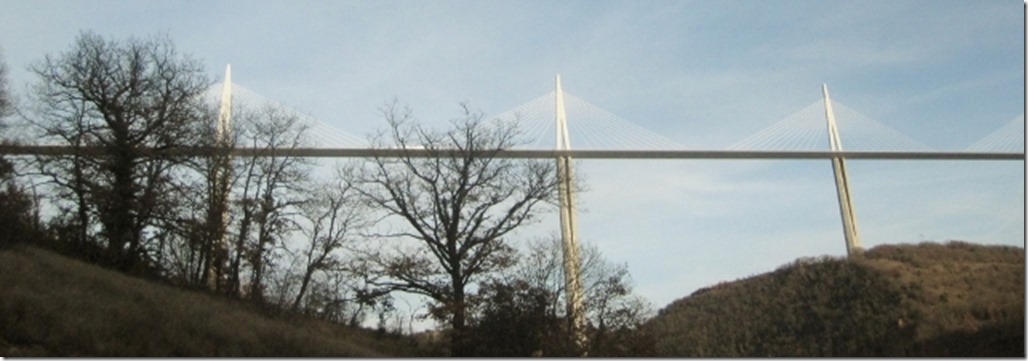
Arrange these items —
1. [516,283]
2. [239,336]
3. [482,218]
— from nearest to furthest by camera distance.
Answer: [239,336], [516,283], [482,218]

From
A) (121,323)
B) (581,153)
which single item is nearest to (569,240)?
(581,153)

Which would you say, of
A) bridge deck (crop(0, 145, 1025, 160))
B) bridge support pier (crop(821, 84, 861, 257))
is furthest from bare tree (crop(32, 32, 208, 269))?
bridge support pier (crop(821, 84, 861, 257))

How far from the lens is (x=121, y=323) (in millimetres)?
11883

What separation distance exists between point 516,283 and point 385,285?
2874 mm

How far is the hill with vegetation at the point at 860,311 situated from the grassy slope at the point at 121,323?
7327mm

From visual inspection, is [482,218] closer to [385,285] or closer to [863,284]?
[385,285]

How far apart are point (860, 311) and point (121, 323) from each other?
15781mm

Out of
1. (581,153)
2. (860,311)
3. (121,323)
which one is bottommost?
(121,323)

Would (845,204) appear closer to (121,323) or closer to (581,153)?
(581,153)

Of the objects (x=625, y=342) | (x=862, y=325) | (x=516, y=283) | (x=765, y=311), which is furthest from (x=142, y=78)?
(x=862, y=325)

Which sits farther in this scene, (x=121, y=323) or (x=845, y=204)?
(x=845, y=204)

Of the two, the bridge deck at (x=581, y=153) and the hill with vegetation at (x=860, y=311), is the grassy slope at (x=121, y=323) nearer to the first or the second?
the bridge deck at (x=581, y=153)

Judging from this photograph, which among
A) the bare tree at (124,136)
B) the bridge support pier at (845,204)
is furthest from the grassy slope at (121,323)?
the bridge support pier at (845,204)

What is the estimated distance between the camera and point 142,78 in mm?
20969
